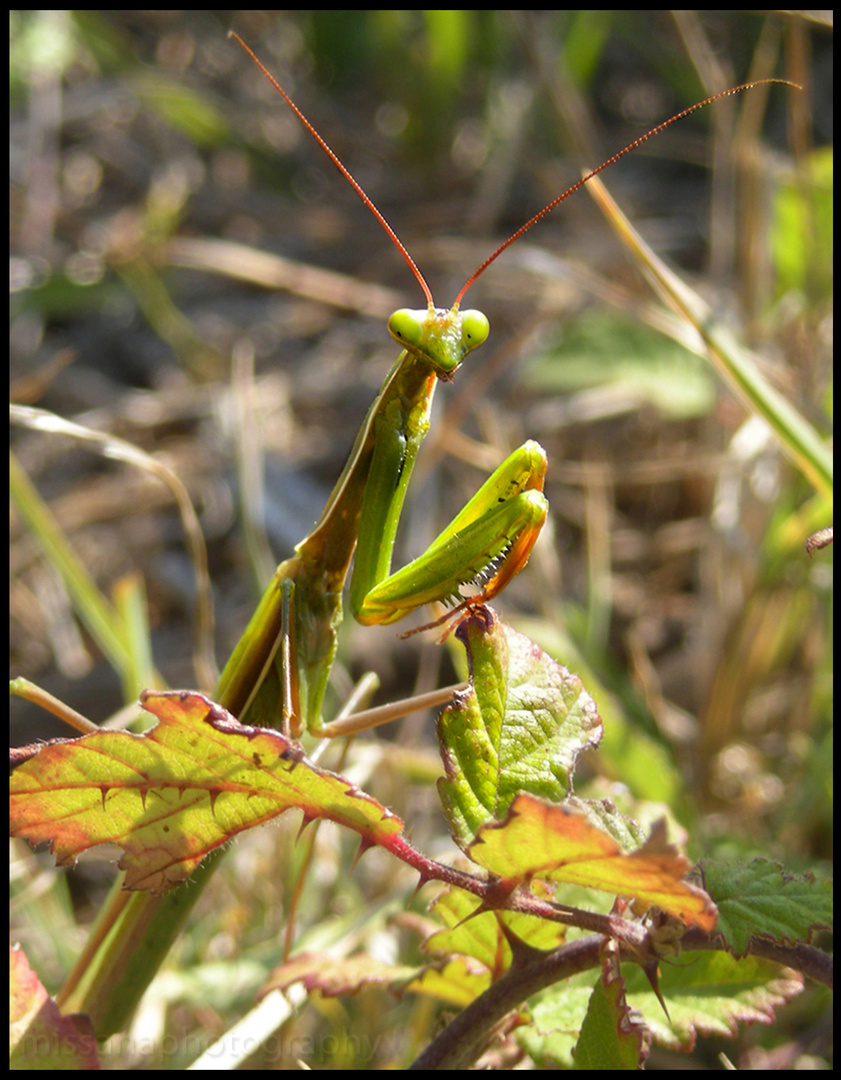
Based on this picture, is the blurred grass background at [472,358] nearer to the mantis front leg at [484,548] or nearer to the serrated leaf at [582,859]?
the mantis front leg at [484,548]

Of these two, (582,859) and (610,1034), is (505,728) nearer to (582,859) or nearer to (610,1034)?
(582,859)

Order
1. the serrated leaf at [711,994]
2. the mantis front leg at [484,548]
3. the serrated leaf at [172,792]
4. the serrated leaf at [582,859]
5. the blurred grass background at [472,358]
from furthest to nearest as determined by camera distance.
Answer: the blurred grass background at [472,358]
the mantis front leg at [484,548]
the serrated leaf at [711,994]
the serrated leaf at [172,792]
the serrated leaf at [582,859]

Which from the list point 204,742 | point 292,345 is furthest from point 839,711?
point 292,345

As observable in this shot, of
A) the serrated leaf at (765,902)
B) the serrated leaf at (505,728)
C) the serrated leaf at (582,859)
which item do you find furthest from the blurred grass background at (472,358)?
the serrated leaf at (582,859)

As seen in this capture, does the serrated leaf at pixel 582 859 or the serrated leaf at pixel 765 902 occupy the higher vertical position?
the serrated leaf at pixel 582 859

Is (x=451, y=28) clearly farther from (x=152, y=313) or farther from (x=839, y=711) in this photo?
(x=839, y=711)

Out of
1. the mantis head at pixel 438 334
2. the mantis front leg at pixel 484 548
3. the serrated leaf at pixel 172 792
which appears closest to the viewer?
the serrated leaf at pixel 172 792

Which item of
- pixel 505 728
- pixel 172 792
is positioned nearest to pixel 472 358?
pixel 505 728
